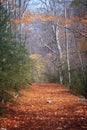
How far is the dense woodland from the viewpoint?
11.4 metres

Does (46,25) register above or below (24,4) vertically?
below

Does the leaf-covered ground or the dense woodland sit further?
the dense woodland

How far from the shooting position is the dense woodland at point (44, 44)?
447 inches

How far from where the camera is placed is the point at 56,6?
34031 mm

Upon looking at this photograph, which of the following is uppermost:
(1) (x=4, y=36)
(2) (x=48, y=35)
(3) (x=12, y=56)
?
(1) (x=4, y=36)

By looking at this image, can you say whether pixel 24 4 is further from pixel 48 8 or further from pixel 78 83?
pixel 78 83

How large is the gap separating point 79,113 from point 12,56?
360 cm

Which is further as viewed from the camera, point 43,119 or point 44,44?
point 44,44

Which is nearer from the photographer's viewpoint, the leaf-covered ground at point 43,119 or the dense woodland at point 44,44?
the leaf-covered ground at point 43,119

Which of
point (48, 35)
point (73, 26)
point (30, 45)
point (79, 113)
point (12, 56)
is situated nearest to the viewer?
point (79, 113)

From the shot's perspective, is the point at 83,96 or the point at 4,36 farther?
the point at 83,96

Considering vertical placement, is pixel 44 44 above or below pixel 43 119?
below

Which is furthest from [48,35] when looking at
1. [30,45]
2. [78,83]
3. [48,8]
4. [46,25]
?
[78,83]

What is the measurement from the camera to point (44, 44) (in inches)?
1438
